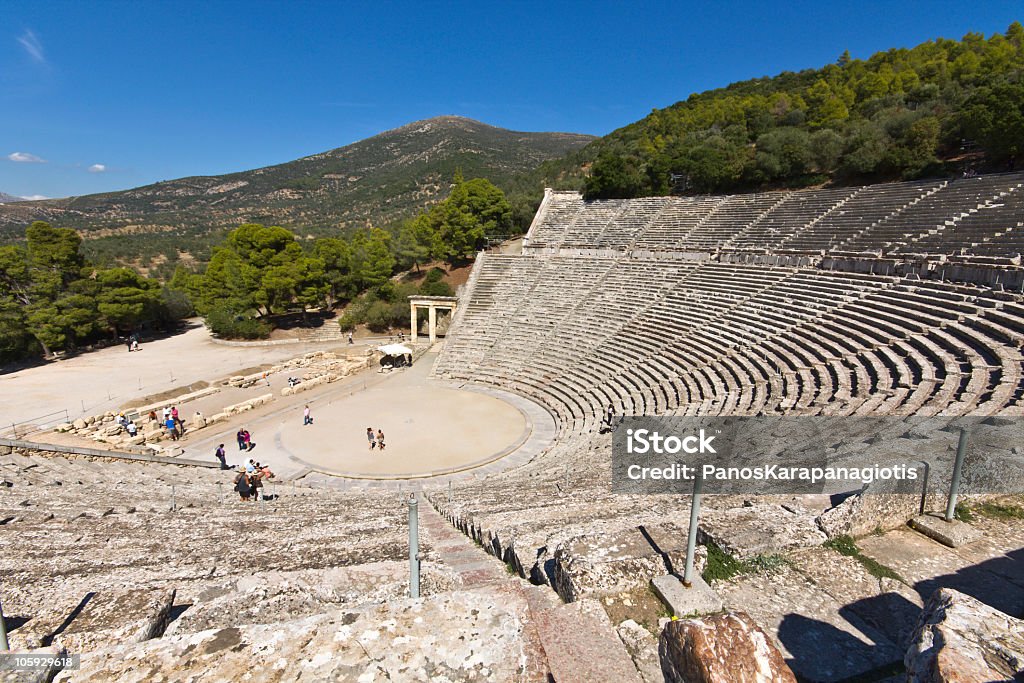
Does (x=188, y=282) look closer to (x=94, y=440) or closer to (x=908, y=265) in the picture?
(x=94, y=440)

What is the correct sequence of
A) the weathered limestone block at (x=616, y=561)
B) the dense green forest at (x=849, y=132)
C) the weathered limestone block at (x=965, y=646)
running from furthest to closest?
1. the dense green forest at (x=849, y=132)
2. the weathered limestone block at (x=616, y=561)
3. the weathered limestone block at (x=965, y=646)

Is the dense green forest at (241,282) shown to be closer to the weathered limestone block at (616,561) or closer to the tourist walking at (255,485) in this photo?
the tourist walking at (255,485)

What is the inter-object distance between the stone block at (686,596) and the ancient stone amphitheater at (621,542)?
0.32ft

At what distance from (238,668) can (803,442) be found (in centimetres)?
855

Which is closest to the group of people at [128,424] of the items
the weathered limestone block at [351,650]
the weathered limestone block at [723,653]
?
the weathered limestone block at [351,650]

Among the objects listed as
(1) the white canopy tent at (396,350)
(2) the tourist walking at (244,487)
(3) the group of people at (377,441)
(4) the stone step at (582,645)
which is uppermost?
(4) the stone step at (582,645)

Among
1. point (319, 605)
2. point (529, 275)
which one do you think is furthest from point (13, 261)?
point (319, 605)

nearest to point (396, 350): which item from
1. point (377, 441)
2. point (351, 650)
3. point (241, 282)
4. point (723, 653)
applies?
point (377, 441)

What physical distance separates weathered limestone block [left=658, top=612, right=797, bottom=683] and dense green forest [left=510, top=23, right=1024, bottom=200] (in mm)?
38674

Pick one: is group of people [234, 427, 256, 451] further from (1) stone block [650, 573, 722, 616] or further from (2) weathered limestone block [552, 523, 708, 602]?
(1) stone block [650, 573, 722, 616]

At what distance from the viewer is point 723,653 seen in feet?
7.63

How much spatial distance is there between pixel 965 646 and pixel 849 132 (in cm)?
4830

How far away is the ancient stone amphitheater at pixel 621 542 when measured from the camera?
2.41 meters

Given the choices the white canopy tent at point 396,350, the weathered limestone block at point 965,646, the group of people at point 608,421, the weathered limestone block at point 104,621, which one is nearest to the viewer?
the weathered limestone block at point 965,646
